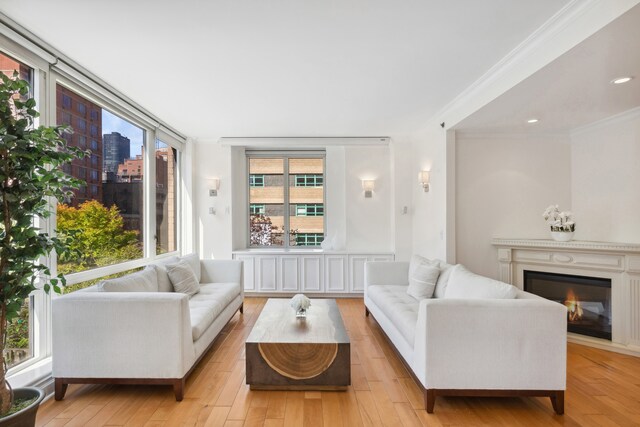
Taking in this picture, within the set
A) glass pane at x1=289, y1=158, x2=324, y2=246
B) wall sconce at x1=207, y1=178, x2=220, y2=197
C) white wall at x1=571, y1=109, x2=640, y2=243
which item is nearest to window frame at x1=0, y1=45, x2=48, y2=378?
wall sconce at x1=207, y1=178, x2=220, y2=197

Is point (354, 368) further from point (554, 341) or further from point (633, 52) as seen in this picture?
point (633, 52)

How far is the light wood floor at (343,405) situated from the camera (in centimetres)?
215

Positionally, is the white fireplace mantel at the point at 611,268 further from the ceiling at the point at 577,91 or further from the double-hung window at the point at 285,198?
the double-hung window at the point at 285,198

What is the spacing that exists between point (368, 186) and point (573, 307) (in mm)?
3022

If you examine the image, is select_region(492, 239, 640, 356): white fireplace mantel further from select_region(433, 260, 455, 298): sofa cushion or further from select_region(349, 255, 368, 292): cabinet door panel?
select_region(349, 255, 368, 292): cabinet door panel

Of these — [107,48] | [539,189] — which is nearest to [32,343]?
[107,48]

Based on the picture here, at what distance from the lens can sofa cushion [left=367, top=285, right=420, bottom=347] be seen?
2707mm

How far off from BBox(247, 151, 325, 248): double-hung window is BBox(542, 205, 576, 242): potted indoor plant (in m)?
3.27

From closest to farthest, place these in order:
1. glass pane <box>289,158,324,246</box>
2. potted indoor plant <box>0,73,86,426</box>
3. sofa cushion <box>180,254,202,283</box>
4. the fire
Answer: potted indoor plant <box>0,73,86,426</box>
the fire
sofa cushion <box>180,254,202,283</box>
glass pane <box>289,158,324,246</box>

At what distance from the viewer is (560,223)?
3727mm

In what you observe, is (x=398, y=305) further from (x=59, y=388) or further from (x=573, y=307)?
(x=59, y=388)

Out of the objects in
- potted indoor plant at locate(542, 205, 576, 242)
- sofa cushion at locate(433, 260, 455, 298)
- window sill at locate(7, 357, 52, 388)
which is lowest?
window sill at locate(7, 357, 52, 388)

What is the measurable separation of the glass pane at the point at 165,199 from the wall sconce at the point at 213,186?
1.72 feet

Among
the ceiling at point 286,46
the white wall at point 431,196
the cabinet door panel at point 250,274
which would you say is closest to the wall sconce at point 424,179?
the white wall at point 431,196
